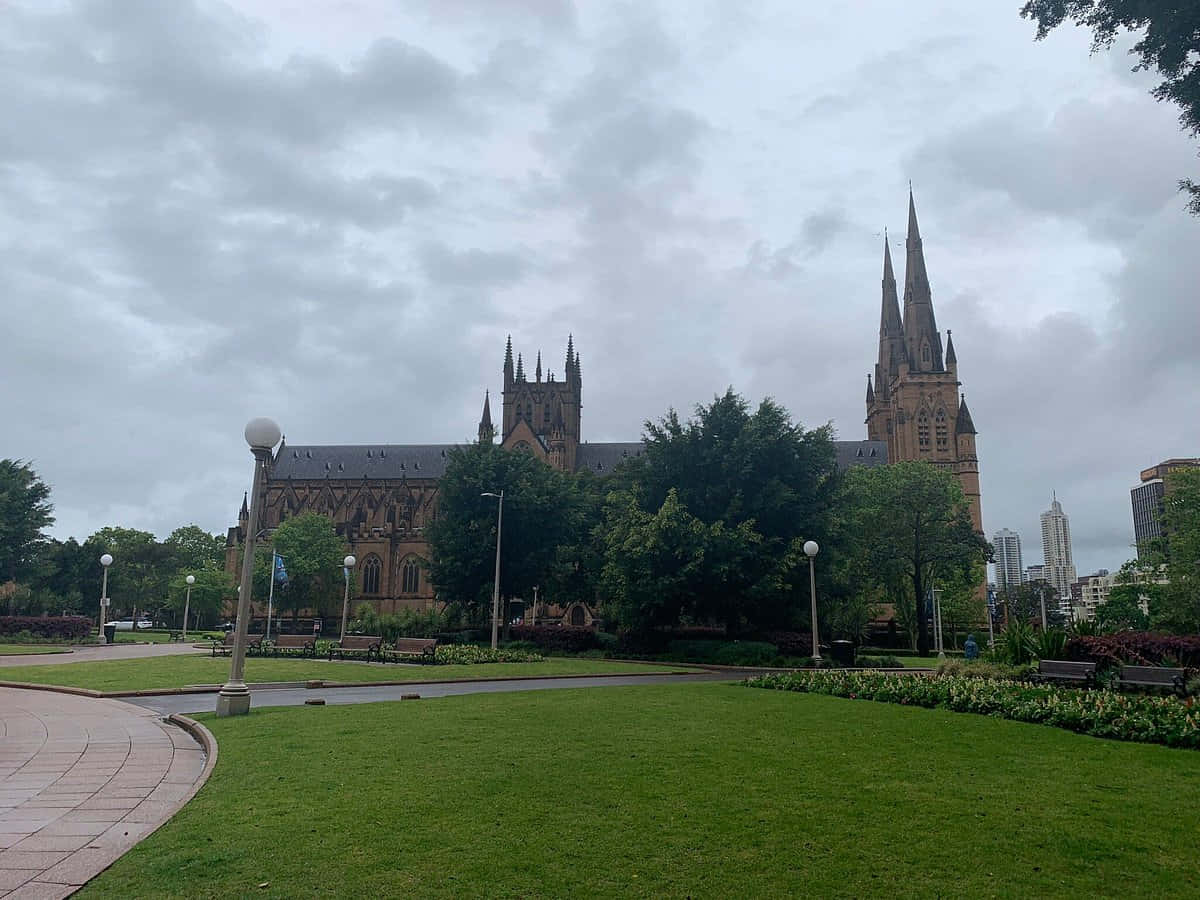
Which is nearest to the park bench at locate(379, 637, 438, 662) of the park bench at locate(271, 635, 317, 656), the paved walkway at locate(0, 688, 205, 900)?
the park bench at locate(271, 635, 317, 656)

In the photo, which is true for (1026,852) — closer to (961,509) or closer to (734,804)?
(734,804)

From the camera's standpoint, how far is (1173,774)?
9.73 metres

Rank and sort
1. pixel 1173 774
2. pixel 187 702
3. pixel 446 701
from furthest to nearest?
pixel 187 702, pixel 446 701, pixel 1173 774

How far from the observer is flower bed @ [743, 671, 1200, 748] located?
12.4 m

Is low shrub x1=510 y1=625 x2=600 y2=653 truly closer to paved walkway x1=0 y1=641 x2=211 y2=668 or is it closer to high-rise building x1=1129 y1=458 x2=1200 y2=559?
paved walkway x1=0 y1=641 x2=211 y2=668

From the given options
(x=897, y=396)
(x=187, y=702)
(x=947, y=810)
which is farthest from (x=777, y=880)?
(x=897, y=396)

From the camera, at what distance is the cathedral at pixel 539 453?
91.4 meters

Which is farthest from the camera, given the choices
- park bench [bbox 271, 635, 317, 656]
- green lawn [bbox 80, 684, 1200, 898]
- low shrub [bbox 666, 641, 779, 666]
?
park bench [bbox 271, 635, 317, 656]

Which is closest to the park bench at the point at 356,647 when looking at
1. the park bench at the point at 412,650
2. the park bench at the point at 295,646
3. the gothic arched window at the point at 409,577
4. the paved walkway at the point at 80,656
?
the park bench at the point at 412,650

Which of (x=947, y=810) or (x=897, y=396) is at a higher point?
(x=897, y=396)

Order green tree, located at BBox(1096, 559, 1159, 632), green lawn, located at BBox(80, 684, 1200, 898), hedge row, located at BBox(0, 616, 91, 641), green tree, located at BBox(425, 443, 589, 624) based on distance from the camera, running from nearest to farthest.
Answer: green lawn, located at BBox(80, 684, 1200, 898) → hedge row, located at BBox(0, 616, 91, 641) → green tree, located at BBox(425, 443, 589, 624) → green tree, located at BBox(1096, 559, 1159, 632)

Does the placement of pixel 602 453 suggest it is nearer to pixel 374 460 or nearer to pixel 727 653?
pixel 374 460

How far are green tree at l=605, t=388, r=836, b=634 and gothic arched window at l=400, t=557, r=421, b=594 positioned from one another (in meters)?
54.4

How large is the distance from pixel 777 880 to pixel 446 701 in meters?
12.2
